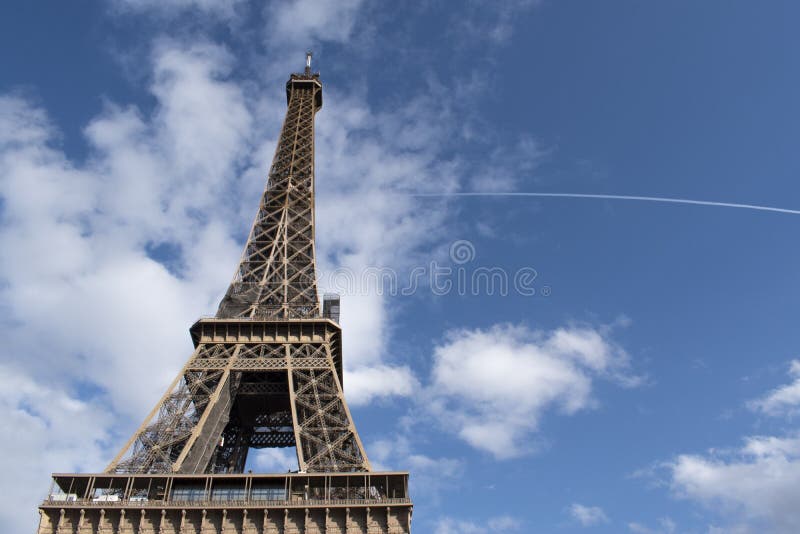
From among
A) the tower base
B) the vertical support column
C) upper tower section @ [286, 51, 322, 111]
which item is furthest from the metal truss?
upper tower section @ [286, 51, 322, 111]

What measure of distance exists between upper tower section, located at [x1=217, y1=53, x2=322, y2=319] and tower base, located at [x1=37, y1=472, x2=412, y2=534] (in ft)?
62.7

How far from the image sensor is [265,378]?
2258 inches

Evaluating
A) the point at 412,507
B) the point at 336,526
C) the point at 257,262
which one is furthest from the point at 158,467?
the point at 257,262

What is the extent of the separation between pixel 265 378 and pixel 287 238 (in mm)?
17452

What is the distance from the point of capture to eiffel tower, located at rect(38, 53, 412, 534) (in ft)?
134

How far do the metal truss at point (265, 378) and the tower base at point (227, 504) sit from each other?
1744 millimetres

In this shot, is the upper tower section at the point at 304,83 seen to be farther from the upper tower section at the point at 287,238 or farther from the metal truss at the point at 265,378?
the metal truss at the point at 265,378

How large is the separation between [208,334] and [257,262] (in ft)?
37.0

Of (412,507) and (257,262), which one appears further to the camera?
(257,262)

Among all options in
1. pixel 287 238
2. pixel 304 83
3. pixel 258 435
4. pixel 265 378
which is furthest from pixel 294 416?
pixel 304 83

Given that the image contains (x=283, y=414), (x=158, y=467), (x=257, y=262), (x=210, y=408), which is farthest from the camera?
(x=257, y=262)

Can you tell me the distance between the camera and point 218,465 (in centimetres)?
5788

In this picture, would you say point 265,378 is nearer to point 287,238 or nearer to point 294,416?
point 294,416

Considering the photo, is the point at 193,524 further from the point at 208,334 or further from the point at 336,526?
the point at 208,334
